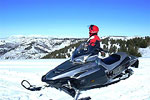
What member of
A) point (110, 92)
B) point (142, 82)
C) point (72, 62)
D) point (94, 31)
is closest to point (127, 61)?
point (142, 82)

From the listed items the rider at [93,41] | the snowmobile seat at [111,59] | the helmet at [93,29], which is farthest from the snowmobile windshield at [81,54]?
the snowmobile seat at [111,59]

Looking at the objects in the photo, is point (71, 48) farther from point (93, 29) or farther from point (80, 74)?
point (80, 74)

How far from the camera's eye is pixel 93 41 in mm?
4641

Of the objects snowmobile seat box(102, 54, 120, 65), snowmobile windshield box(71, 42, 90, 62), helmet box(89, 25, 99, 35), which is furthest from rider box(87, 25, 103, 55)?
snowmobile seat box(102, 54, 120, 65)

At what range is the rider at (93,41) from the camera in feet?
14.7

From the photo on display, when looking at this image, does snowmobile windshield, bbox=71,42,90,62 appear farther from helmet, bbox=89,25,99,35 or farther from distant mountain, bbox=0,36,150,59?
distant mountain, bbox=0,36,150,59

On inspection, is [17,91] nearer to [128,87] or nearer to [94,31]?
[94,31]

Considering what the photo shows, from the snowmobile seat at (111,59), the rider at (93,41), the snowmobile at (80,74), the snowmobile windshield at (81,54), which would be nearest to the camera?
the snowmobile at (80,74)

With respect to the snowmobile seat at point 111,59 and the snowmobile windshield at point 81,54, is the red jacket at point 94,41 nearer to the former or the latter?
the snowmobile windshield at point 81,54

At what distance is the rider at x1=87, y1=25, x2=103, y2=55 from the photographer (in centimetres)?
447

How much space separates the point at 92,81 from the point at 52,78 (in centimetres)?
112

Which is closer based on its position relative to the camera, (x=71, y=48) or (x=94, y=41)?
(x=94, y=41)

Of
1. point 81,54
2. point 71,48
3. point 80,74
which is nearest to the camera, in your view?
point 80,74

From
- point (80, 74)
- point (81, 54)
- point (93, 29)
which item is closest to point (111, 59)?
point (93, 29)
